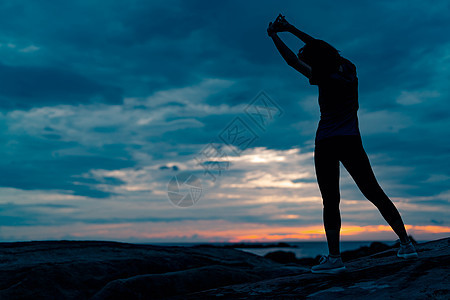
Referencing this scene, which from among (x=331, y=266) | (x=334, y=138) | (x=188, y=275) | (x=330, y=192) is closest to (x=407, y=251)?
(x=331, y=266)

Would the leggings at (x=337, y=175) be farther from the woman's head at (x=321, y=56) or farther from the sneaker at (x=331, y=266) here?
the woman's head at (x=321, y=56)

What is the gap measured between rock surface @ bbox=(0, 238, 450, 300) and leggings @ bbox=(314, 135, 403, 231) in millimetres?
501

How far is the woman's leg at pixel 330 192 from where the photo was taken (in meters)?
4.05

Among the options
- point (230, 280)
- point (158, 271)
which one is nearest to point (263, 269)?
point (230, 280)

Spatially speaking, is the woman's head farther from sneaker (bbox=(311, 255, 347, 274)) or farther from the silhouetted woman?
sneaker (bbox=(311, 255, 347, 274))

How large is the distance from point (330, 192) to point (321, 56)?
1279 millimetres

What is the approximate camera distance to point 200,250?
8.27m

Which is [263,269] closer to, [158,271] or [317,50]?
[158,271]

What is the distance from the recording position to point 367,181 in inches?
159

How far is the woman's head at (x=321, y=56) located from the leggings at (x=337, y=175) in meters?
0.67

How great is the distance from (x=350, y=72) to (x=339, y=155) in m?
0.81

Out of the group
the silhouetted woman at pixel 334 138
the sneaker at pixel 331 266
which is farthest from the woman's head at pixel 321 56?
the sneaker at pixel 331 266

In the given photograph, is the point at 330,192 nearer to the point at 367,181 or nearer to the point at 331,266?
the point at 367,181

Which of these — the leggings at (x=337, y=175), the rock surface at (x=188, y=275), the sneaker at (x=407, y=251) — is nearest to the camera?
the rock surface at (x=188, y=275)
